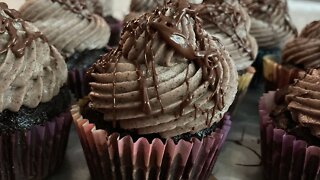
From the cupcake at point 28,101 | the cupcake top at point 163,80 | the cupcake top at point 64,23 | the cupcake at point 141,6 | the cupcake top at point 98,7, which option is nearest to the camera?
the cupcake top at point 163,80

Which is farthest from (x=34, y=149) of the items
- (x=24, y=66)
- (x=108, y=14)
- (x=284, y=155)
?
(x=108, y=14)

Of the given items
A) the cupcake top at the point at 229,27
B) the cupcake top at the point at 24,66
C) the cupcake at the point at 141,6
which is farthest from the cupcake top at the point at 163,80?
the cupcake at the point at 141,6

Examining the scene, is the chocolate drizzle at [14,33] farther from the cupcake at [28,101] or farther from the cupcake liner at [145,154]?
the cupcake liner at [145,154]

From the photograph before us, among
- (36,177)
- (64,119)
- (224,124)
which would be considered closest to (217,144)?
(224,124)

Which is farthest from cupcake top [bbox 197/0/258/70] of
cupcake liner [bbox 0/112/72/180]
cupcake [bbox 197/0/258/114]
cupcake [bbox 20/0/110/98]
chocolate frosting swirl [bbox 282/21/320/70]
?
cupcake liner [bbox 0/112/72/180]

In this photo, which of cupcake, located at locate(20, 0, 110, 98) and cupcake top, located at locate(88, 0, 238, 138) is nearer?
cupcake top, located at locate(88, 0, 238, 138)

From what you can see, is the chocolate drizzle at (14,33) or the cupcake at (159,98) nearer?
the cupcake at (159,98)

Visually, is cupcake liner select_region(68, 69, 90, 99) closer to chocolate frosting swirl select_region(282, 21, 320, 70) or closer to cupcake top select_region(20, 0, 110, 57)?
cupcake top select_region(20, 0, 110, 57)
